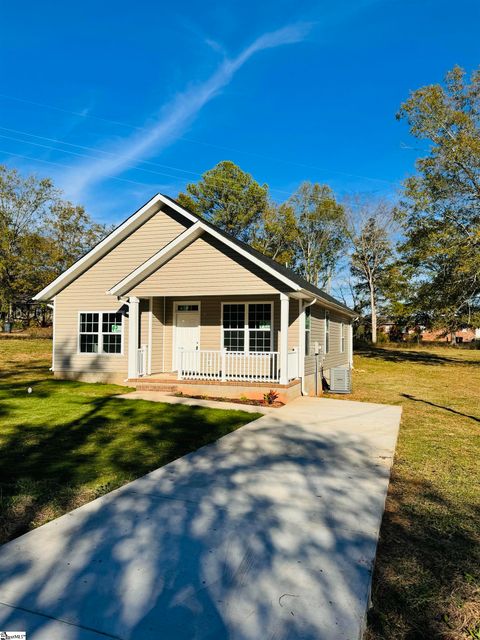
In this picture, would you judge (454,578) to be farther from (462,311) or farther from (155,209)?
(462,311)

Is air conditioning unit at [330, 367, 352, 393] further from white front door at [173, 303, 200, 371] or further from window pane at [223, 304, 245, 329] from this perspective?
white front door at [173, 303, 200, 371]

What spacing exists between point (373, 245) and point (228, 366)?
3196 cm

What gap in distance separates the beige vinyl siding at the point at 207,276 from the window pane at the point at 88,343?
2.92 metres

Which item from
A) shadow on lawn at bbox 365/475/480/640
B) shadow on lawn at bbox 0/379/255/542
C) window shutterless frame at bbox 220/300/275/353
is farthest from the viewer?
window shutterless frame at bbox 220/300/275/353

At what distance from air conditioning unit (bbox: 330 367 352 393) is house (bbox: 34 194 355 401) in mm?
741

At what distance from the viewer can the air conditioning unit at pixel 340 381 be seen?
13750mm

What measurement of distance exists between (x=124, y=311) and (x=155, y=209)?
3.46m

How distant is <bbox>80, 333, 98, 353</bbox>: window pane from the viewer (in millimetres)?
14477

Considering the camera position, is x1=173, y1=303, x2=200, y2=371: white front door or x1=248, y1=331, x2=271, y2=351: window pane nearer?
x1=248, y1=331, x2=271, y2=351: window pane

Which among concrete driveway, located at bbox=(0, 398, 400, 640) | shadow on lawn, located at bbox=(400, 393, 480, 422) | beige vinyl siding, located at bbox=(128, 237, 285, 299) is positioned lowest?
shadow on lawn, located at bbox=(400, 393, 480, 422)

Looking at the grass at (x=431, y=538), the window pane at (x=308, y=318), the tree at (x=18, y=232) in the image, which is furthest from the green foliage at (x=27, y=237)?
the grass at (x=431, y=538)

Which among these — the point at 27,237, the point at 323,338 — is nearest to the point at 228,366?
the point at 323,338

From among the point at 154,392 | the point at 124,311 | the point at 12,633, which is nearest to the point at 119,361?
the point at 124,311

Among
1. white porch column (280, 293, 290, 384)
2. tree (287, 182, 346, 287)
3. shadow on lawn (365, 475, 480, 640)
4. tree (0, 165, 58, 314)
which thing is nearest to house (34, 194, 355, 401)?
white porch column (280, 293, 290, 384)
